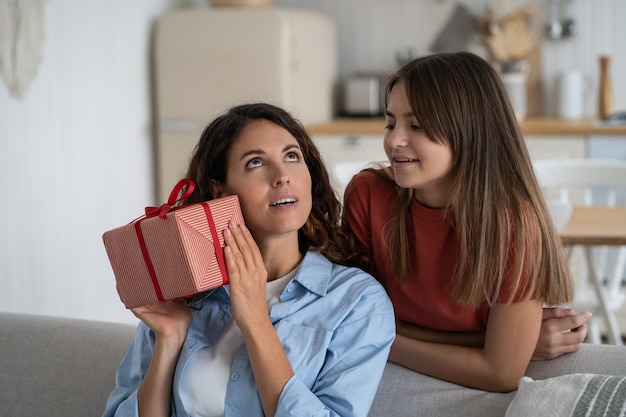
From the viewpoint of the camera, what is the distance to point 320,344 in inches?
63.2

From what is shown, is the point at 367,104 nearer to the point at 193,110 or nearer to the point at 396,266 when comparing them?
the point at 193,110

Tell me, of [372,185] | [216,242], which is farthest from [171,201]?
[372,185]

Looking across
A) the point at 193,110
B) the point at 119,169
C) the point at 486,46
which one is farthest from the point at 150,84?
A: the point at 486,46

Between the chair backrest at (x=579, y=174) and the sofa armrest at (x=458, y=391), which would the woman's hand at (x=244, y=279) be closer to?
the sofa armrest at (x=458, y=391)

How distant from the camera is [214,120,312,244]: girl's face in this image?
64.8 inches

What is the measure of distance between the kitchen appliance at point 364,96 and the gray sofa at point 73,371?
305 cm

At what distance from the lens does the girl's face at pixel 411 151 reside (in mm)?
1697

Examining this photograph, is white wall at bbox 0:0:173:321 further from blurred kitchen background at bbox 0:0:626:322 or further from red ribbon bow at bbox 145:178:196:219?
red ribbon bow at bbox 145:178:196:219

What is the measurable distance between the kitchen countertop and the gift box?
297 cm

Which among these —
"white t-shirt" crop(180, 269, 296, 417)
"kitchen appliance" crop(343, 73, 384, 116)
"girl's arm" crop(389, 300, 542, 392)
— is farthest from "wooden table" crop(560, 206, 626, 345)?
"kitchen appliance" crop(343, 73, 384, 116)

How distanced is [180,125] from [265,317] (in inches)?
124

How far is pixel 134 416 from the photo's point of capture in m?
1.66

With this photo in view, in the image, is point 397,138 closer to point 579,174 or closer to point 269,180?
point 269,180

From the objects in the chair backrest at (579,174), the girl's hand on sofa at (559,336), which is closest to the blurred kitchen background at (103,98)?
the chair backrest at (579,174)
